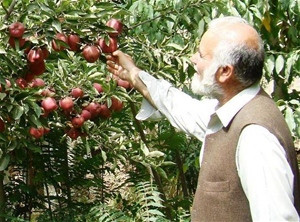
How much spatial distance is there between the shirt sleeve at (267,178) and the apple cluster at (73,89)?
0.90 metres

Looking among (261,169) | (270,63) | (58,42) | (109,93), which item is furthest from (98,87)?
(261,169)

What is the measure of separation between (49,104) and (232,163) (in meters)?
0.87

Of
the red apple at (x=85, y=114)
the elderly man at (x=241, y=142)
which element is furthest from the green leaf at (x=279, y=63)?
the elderly man at (x=241, y=142)

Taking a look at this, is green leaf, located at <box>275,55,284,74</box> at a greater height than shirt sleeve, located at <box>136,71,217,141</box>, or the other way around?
shirt sleeve, located at <box>136,71,217,141</box>

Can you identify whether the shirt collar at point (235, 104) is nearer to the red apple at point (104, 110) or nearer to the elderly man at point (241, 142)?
the elderly man at point (241, 142)

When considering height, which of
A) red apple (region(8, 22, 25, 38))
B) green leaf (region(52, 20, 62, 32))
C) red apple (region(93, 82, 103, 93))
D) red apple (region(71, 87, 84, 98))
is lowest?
red apple (region(93, 82, 103, 93))

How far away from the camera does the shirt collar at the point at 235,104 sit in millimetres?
2305

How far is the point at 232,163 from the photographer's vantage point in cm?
225

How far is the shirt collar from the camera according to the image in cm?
230

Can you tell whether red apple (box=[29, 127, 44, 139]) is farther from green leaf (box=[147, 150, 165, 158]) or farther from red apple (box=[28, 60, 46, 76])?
green leaf (box=[147, 150, 165, 158])

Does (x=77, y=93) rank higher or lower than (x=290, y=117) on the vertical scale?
higher

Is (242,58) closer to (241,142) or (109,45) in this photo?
(241,142)

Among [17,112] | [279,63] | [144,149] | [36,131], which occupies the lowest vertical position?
[144,149]

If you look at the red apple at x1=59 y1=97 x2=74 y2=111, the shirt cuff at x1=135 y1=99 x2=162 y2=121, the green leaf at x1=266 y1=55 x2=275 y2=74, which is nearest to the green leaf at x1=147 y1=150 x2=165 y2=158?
the shirt cuff at x1=135 y1=99 x2=162 y2=121
